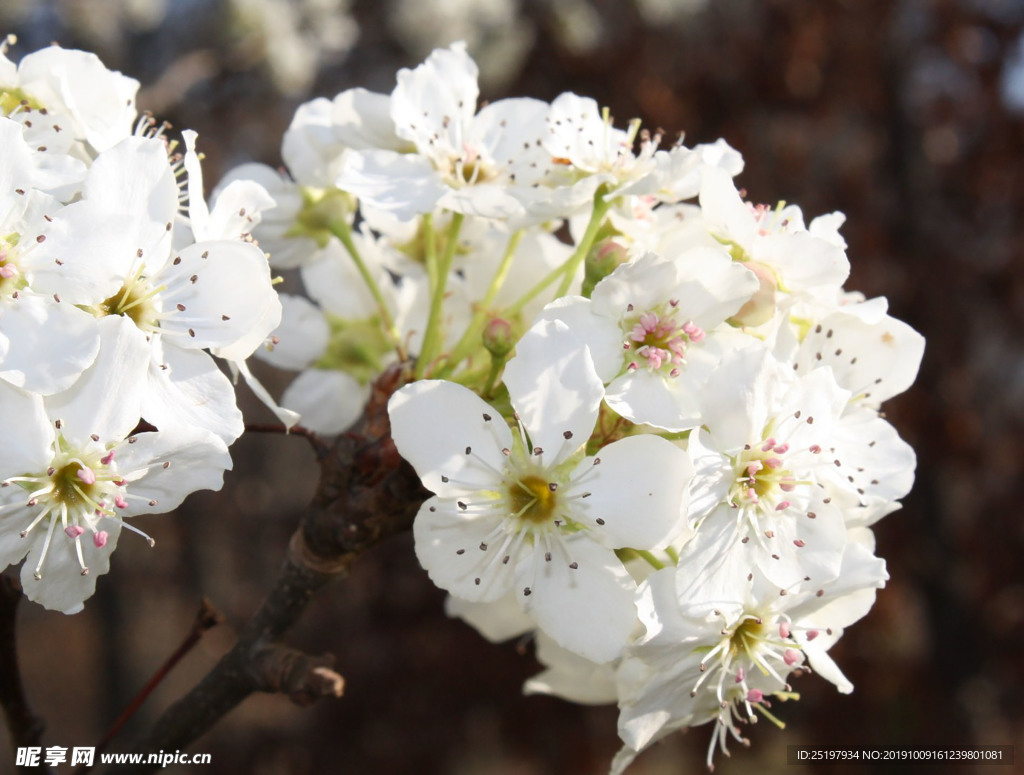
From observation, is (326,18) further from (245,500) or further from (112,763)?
(112,763)

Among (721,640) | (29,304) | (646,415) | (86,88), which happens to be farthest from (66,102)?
(721,640)

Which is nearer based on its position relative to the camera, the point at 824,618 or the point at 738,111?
the point at 824,618

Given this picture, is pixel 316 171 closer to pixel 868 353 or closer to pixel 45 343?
pixel 45 343

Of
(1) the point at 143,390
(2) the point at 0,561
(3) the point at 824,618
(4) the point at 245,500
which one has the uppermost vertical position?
(1) the point at 143,390

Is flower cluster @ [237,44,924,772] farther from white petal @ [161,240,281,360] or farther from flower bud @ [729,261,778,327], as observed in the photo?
white petal @ [161,240,281,360]

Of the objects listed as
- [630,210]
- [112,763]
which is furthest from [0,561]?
[630,210]

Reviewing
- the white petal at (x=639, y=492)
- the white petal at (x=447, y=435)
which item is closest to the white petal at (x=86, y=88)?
the white petal at (x=447, y=435)

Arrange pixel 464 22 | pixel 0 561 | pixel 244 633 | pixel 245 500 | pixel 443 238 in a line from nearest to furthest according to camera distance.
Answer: pixel 0 561 → pixel 244 633 → pixel 443 238 → pixel 464 22 → pixel 245 500
